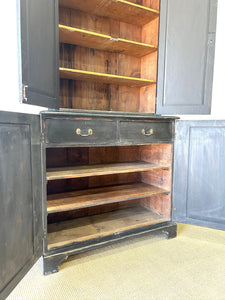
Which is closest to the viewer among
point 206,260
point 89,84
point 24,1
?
point 24,1

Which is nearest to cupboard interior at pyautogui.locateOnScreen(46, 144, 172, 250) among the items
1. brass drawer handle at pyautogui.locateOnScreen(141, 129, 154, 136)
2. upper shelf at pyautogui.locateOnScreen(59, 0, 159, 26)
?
brass drawer handle at pyautogui.locateOnScreen(141, 129, 154, 136)

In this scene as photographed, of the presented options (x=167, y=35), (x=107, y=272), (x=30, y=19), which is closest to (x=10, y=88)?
(x=30, y=19)

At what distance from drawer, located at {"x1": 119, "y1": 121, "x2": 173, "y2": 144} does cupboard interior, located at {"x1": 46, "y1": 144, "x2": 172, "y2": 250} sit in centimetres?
14

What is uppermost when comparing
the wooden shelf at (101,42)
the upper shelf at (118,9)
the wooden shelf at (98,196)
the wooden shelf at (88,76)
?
the upper shelf at (118,9)

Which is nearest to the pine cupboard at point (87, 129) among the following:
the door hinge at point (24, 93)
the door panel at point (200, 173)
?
the door hinge at point (24, 93)

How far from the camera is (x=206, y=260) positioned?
1375 mm

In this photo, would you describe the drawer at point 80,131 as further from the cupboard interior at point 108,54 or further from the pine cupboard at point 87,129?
the cupboard interior at point 108,54

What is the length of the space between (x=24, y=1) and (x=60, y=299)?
60.9 inches

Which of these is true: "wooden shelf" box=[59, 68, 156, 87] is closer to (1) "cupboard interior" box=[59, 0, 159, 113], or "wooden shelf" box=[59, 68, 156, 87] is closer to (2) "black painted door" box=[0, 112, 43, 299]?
(1) "cupboard interior" box=[59, 0, 159, 113]

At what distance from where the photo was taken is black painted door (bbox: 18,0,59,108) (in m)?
0.97

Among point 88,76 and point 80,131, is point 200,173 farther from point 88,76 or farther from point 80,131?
point 88,76

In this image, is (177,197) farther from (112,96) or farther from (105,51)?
(105,51)

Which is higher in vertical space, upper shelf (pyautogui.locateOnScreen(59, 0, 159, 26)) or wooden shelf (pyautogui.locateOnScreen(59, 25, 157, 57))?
upper shelf (pyautogui.locateOnScreen(59, 0, 159, 26))

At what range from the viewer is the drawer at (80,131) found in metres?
1.17
